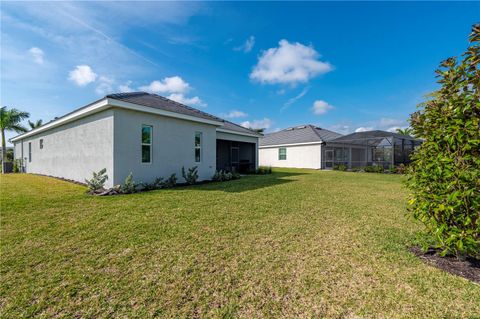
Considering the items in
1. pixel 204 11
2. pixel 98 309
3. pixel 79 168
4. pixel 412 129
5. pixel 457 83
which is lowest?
pixel 98 309

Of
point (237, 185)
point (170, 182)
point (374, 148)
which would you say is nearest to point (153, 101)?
point (170, 182)

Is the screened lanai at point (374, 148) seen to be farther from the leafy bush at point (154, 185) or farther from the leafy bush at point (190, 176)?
the leafy bush at point (154, 185)

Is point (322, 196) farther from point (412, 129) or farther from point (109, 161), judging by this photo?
point (109, 161)

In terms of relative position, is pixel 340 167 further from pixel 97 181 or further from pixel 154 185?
pixel 97 181

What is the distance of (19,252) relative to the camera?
Answer: 3.15 meters

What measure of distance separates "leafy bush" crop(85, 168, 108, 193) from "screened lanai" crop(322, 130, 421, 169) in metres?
19.4

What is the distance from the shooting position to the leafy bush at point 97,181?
7488 mm

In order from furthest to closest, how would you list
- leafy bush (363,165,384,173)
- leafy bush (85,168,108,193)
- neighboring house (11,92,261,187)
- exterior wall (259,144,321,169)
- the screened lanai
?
exterior wall (259,144,321,169) → the screened lanai → leafy bush (363,165,384,173) → neighboring house (11,92,261,187) → leafy bush (85,168,108,193)

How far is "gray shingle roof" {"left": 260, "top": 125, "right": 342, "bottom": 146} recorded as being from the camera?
73.0 ft

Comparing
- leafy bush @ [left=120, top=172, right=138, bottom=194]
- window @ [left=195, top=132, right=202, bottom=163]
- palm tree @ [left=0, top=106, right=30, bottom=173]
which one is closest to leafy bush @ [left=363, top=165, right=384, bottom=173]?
window @ [left=195, top=132, right=202, bottom=163]

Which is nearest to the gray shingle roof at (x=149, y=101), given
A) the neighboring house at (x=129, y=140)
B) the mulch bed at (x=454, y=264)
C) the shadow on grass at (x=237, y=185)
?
the neighboring house at (x=129, y=140)

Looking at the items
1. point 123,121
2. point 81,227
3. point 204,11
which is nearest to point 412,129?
point 81,227

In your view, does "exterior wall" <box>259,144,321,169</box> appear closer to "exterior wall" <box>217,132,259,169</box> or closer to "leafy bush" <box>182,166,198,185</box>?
"exterior wall" <box>217,132,259,169</box>

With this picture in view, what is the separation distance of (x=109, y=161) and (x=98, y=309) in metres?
7.14
